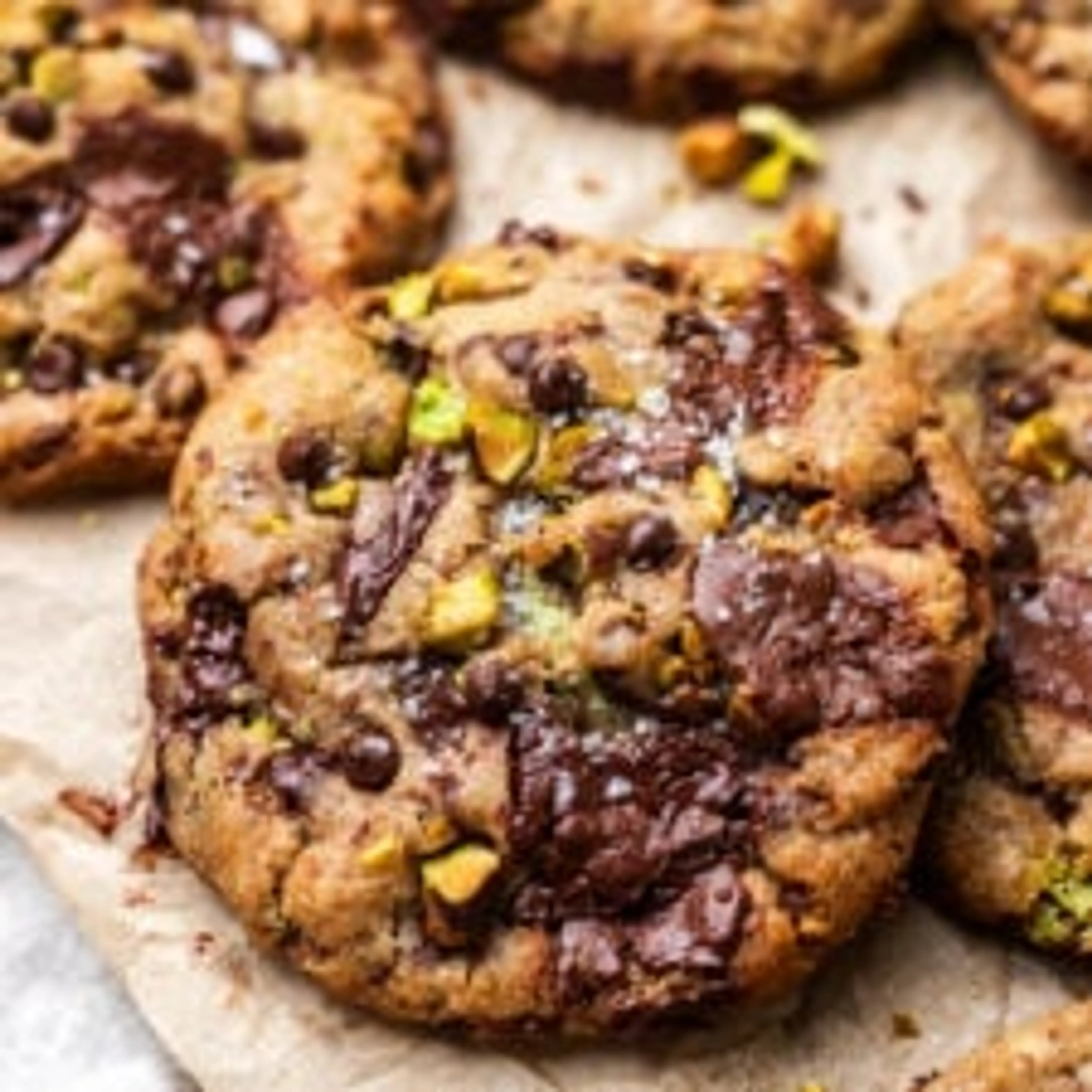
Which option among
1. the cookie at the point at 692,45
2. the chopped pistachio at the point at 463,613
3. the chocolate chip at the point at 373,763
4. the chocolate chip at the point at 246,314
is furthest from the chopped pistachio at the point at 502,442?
the cookie at the point at 692,45

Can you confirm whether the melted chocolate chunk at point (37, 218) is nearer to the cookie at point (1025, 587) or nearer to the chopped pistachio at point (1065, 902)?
the cookie at point (1025, 587)

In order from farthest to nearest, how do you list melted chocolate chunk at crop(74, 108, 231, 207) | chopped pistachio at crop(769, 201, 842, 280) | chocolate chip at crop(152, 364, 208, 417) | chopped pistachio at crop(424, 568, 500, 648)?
1. chopped pistachio at crop(769, 201, 842, 280)
2. melted chocolate chunk at crop(74, 108, 231, 207)
3. chocolate chip at crop(152, 364, 208, 417)
4. chopped pistachio at crop(424, 568, 500, 648)

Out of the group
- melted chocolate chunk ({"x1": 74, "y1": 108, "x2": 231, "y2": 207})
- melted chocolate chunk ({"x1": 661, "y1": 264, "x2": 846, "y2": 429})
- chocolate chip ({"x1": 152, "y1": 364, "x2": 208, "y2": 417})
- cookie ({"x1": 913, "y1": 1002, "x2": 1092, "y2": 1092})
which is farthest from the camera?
melted chocolate chunk ({"x1": 74, "y1": 108, "x2": 231, "y2": 207})

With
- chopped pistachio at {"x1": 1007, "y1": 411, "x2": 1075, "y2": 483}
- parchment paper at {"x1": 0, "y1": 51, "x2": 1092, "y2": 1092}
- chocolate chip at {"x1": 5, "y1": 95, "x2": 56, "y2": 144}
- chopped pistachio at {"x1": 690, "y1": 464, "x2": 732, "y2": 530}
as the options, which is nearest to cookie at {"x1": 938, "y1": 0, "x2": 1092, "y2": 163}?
parchment paper at {"x1": 0, "y1": 51, "x2": 1092, "y2": 1092}

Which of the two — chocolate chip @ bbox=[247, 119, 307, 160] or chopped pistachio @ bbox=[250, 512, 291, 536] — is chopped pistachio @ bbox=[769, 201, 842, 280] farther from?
chopped pistachio @ bbox=[250, 512, 291, 536]

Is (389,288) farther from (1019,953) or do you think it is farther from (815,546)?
(1019,953)
